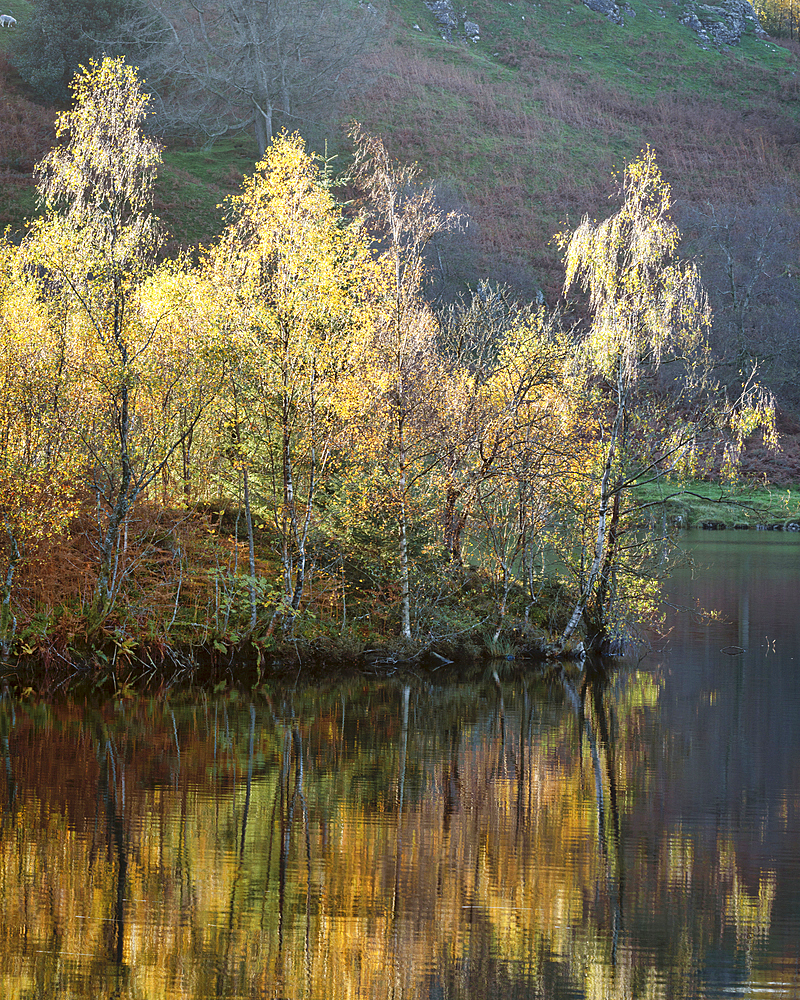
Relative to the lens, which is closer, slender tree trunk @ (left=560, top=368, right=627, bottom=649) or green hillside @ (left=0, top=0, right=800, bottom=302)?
slender tree trunk @ (left=560, top=368, right=627, bottom=649)

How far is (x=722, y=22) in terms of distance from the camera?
10788 cm

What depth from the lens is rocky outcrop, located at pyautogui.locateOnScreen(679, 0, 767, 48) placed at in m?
104

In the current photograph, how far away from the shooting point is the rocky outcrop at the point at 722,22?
104 meters

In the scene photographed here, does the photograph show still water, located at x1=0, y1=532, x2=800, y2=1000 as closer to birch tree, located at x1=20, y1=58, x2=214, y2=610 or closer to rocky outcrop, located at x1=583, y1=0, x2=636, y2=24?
birch tree, located at x1=20, y1=58, x2=214, y2=610

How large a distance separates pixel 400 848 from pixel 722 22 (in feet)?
377

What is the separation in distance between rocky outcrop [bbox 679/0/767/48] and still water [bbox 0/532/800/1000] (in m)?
102

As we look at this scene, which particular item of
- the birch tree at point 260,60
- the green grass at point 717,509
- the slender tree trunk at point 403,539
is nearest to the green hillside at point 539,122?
the birch tree at point 260,60

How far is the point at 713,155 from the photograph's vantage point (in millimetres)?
83562

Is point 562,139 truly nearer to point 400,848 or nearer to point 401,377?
point 401,377

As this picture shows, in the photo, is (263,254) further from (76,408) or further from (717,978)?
(717,978)

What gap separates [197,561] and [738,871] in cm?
1284

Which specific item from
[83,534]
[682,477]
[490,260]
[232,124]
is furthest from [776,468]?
[83,534]

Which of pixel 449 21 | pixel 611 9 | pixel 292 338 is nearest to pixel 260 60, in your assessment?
pixel 292 338

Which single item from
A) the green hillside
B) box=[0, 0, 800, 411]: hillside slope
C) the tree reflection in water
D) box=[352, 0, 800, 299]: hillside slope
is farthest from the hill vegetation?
box=[352, 0, 800, 299]: hillside slope
